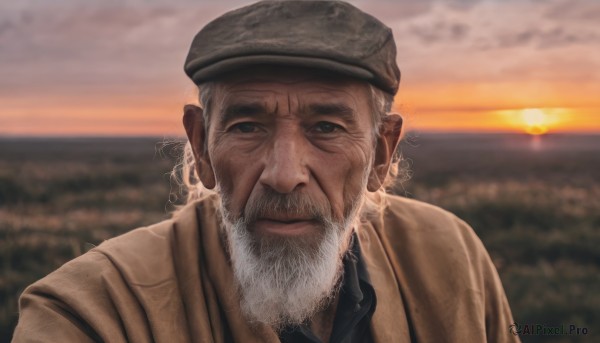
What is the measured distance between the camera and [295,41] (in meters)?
2.29

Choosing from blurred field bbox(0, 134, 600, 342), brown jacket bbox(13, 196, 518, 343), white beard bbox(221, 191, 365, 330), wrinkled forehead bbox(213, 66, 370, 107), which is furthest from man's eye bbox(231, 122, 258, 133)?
blurred field bbox(0, 134, 600, 342)

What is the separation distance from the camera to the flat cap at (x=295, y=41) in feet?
7.50

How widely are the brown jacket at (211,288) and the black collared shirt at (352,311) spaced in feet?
0.21

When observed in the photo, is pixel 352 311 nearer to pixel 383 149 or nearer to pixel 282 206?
pixel 282 206

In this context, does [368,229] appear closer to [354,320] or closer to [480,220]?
[354,320]

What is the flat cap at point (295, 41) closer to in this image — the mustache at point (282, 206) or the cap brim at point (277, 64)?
the cap brim at point (277, 64)

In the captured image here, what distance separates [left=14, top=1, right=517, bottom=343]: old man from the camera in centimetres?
226

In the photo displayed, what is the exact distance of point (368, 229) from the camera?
306 centimetres

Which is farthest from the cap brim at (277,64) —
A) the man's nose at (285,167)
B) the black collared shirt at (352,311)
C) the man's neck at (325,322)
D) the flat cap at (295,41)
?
the man's neck at (325,322)

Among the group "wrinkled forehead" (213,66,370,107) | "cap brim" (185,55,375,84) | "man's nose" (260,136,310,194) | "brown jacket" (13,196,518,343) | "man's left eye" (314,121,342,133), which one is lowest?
"brown jacket" (13,196,518,343)

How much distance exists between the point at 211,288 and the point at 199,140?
0.74 metres

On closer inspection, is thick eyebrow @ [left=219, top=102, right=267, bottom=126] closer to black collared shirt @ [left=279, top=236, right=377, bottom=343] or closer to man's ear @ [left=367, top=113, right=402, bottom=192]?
man's ear @ [left=367, top=113, right=402, bottom=192]

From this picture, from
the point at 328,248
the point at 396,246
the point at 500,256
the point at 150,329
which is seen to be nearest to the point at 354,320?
the point at 328,248

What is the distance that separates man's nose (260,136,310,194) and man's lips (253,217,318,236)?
145 mm
